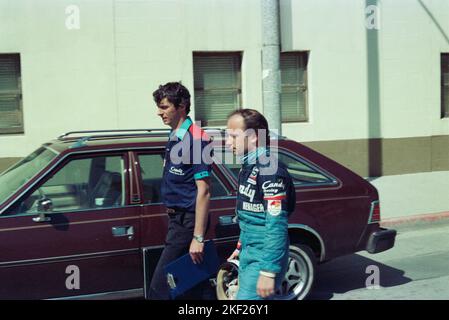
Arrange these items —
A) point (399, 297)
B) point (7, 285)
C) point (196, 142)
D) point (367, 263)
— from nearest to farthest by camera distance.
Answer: point (196, 142) → point (7, 285) → point (399, 297) → point (367, 263)

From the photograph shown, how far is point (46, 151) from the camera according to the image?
475 cm

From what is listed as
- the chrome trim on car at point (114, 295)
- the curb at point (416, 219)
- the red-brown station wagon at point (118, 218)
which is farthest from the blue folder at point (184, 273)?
the curb at point (416, 219)

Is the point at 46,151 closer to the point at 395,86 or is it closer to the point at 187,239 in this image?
the point at 187,239

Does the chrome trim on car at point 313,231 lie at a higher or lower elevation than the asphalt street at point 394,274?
higher

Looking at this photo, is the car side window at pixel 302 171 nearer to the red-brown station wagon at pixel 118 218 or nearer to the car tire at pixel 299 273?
the red-brown station wagon at pixel 118 218

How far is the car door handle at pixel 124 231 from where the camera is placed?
4328 millimetres

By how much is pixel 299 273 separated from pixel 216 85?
6661mm

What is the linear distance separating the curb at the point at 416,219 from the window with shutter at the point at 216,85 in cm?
416

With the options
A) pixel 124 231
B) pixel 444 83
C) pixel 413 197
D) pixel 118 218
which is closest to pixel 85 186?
pixel 118 218

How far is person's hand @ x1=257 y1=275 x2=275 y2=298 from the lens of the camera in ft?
9.85

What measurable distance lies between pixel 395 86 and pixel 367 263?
22.0 ft

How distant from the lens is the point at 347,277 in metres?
5.86

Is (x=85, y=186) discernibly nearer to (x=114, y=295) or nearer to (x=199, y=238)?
(x=114, y=295)
